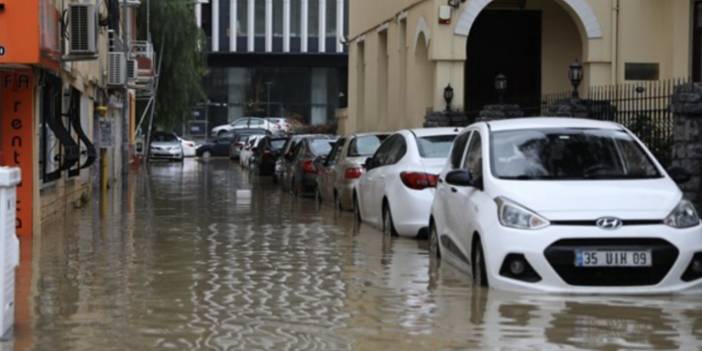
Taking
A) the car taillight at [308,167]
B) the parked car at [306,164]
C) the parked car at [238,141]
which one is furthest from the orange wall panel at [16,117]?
the parked car at [238,141]

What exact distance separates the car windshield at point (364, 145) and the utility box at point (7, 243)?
13.5m

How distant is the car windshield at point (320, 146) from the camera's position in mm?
27766

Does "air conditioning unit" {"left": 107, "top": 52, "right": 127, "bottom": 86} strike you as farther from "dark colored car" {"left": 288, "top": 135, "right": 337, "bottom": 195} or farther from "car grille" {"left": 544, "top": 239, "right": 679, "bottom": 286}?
"car grille" {"left": 544, "top": 239, "right": 679, "bottom": 286}

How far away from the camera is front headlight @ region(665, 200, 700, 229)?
10320 millimetres

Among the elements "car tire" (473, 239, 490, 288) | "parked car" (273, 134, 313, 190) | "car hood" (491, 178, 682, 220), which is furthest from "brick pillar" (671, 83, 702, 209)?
"parked car" (273, 134, 313, 190)

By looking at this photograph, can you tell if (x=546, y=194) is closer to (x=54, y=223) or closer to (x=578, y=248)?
(x=578, y=248)

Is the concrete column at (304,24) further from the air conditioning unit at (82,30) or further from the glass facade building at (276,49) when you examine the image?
the air conditioning unit at (82,30)

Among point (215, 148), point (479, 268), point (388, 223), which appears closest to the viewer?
point (479, 268)

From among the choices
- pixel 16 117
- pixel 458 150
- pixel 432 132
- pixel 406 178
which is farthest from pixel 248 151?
pixel 458 150

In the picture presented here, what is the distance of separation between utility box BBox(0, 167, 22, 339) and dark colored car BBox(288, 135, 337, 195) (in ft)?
59.4

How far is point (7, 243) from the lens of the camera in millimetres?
8289

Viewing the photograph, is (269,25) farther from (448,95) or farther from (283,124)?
(448,95)

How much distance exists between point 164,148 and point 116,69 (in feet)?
94.3

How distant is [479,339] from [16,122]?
31.0 ft
